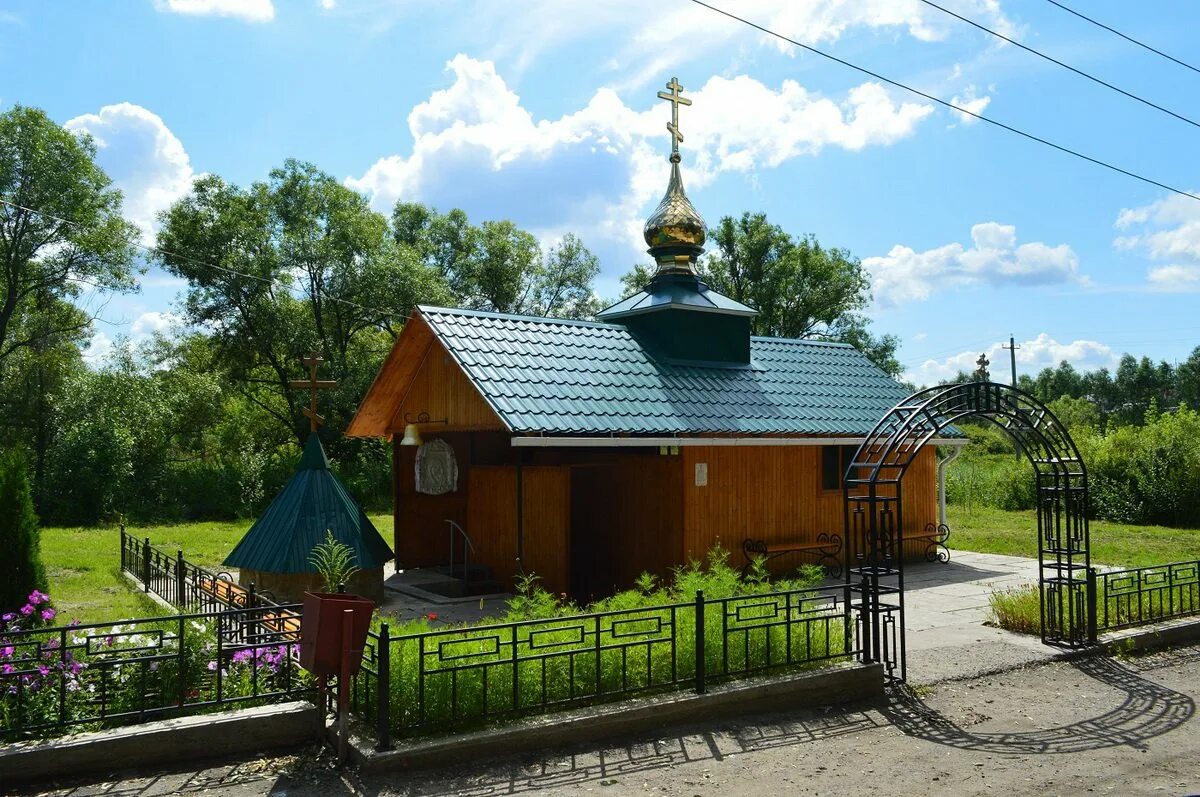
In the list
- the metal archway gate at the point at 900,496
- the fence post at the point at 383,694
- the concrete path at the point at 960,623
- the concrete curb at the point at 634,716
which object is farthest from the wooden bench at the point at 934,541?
the fence post at the point at 383,694

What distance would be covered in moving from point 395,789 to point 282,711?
1213 mm

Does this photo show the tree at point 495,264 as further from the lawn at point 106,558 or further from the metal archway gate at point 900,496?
the metal archway gate at point 900,496

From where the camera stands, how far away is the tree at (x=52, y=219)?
2473 cm

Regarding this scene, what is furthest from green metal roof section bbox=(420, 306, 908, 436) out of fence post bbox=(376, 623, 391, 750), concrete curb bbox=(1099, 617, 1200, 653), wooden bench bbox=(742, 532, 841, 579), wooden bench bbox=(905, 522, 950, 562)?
concrete curb bbox=(1099, 617, 1200, 653)

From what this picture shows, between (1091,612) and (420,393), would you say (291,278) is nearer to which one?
(420,393)

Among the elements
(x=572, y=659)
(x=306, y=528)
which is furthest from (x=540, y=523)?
(x=572, y=659)

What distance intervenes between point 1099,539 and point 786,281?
21.0 metres

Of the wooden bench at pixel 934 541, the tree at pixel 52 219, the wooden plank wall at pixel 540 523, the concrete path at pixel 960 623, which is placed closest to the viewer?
the concrete path at pixel 960 623

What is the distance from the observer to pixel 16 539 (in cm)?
874

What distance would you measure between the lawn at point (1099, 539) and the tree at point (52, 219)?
78.6ft

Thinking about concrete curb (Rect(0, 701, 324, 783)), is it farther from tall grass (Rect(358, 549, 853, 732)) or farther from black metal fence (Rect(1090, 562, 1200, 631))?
black metal fence (Rect(1090, 562, 1200, 631))

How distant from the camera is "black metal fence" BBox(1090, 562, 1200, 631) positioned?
10.0 meters

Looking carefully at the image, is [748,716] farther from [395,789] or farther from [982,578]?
[982,578]

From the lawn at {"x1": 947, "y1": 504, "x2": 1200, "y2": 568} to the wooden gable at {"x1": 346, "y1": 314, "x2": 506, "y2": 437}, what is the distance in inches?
434
